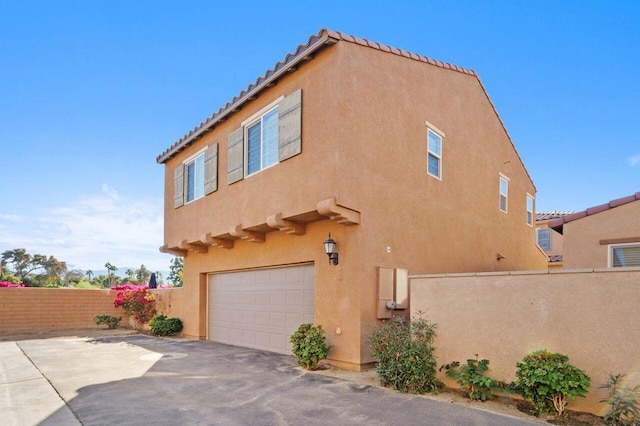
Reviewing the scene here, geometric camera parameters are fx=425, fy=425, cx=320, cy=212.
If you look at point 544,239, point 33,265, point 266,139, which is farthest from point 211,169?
point 33,265

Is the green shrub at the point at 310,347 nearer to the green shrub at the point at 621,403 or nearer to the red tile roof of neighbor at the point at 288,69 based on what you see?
the green shrub at the point at 621,403

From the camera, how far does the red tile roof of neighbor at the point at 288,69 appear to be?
8.71 m

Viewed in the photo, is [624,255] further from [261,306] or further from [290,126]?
[261,306]

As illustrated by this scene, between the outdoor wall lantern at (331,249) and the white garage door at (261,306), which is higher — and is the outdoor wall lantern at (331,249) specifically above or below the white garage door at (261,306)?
above

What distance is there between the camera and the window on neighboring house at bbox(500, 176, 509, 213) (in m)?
14.8

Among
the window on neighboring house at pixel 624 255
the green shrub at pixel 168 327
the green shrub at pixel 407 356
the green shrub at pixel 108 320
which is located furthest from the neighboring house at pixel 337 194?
the green shrub at pixel 108 320

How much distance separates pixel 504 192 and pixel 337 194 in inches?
360

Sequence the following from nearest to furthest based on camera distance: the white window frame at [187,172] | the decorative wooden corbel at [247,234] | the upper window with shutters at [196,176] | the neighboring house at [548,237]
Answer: the decorative wooden corbel at [247,234], the upper window with shutters at [196,176], the white window frame at [187,172], the neighboring house at [548,237]

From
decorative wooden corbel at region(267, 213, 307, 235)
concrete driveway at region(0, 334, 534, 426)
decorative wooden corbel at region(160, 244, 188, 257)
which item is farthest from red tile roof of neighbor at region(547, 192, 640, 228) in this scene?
decorative wooden corbel at region(160, 244, 188, 257)

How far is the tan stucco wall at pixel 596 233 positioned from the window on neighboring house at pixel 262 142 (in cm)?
693

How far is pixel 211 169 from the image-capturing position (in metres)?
13.0

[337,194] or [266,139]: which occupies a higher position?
[266,139]

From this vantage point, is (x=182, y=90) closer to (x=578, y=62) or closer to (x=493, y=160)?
(x=493, y=160)

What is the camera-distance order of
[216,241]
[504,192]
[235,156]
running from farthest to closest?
1. [504,192]
2. [216,241]
3. [235,156]
